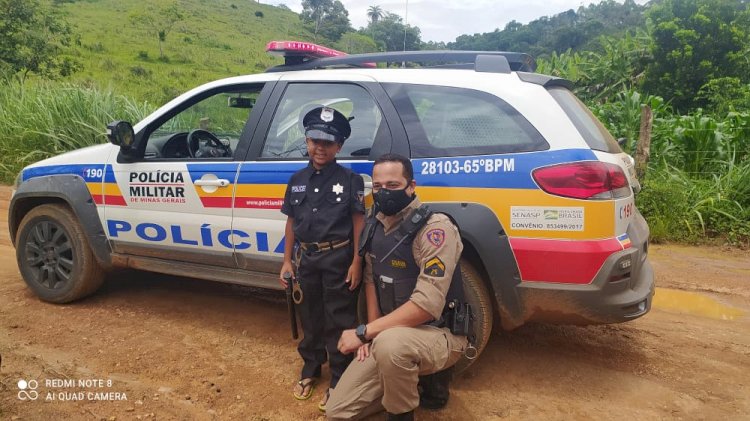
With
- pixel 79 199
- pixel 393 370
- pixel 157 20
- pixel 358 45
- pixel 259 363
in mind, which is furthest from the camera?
pixel 358 45

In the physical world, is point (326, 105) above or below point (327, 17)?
below

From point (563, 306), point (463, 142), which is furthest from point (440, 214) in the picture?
point (563, 306)

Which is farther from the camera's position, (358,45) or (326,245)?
(358,45)

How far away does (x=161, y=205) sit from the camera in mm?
3590

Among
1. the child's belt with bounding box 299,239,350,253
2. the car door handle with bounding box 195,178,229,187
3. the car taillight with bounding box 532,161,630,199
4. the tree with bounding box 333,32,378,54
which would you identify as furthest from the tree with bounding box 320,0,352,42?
the car taillight with bounding box 532,161,630,199

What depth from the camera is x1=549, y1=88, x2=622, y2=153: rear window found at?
268cm

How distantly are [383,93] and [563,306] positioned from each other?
1.47m

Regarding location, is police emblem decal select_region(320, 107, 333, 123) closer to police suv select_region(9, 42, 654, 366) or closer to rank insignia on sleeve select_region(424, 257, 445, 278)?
police suv select_region(9, 42, 654, 366)

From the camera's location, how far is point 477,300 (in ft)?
9.10

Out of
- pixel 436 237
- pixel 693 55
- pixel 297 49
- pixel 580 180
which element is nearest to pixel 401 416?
pixel 436 237

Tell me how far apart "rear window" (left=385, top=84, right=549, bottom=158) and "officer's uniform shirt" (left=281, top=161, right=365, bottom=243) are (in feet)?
1.29

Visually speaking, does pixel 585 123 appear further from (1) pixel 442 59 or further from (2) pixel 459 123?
(1) pixel 442 59

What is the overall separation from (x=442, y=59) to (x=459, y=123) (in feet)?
2.12

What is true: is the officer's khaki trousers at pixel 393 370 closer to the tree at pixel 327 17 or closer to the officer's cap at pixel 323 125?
the officer's cap at pixel 323 125
